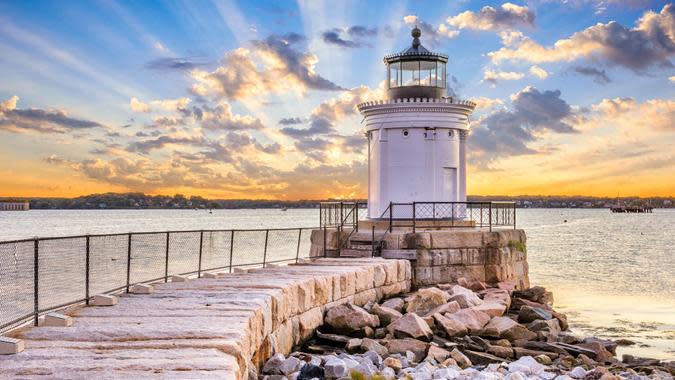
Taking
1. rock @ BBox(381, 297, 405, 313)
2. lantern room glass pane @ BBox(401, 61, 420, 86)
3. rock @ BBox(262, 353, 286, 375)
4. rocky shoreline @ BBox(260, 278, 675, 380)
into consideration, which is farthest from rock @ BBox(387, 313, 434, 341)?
lantern room glass pane @ BBox(401, 61, 420, 86)

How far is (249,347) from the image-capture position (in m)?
7.74

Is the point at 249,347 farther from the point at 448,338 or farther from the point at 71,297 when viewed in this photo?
the point at 448,338

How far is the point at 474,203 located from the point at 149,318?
12.1 metres

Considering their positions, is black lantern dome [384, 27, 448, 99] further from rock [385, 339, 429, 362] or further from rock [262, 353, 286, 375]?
rock [262, 353, 286, 375]

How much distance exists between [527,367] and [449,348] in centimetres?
147

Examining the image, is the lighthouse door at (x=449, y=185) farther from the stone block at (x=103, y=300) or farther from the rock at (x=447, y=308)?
the stone block at (x=103, y=300)

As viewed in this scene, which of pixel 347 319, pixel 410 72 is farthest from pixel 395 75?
pixel 347 319

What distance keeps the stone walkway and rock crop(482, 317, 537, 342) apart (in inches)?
102

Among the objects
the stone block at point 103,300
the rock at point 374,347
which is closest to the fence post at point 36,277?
the stone block at point 103,300

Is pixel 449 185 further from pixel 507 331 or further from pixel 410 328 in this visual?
pixel 410 328

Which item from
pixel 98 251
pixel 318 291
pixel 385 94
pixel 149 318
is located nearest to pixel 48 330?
pixel 149 318

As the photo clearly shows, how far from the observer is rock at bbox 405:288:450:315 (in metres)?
14.0

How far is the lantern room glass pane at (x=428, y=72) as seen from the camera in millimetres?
21609

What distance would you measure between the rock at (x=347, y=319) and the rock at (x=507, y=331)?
2.01 meters
